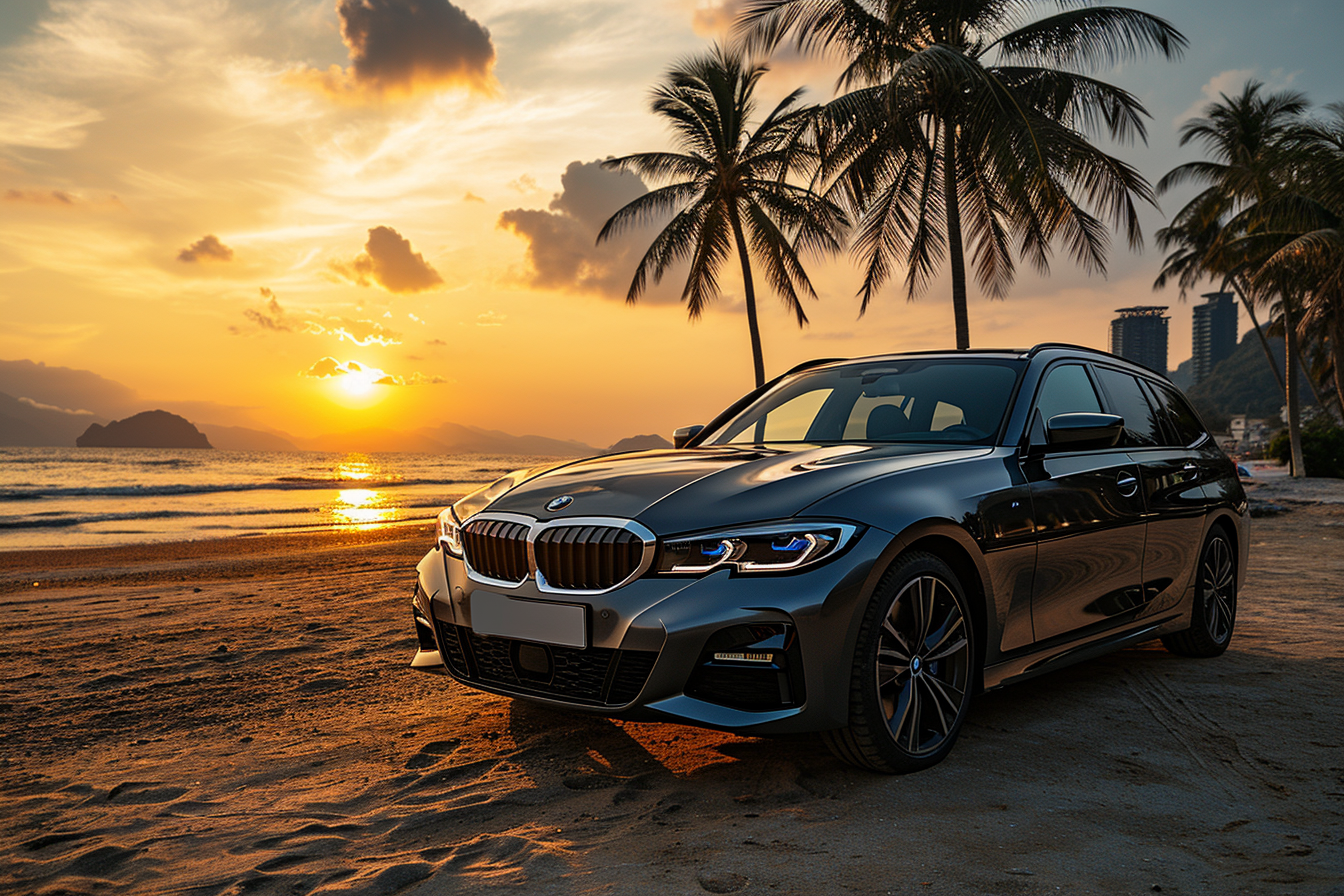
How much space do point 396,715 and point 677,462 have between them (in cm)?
186

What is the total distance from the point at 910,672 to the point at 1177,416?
10.6 feet

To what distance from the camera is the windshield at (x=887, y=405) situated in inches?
159

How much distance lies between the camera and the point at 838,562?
288 cm

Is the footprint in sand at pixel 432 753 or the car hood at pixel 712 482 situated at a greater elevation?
the car hood at pixel 712 482

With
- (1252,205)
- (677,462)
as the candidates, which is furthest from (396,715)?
(1252,205)

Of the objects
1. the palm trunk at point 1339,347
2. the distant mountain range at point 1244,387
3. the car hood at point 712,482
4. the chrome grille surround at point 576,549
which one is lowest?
the chrome grille surround at point 576,549

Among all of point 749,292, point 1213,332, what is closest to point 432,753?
point 749,292

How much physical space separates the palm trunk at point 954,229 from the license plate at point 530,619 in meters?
14.2

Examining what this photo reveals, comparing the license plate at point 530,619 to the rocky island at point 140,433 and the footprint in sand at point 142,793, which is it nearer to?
the footprint in sand at point 142,793

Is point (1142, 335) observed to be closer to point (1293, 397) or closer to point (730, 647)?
point (1293, 397)

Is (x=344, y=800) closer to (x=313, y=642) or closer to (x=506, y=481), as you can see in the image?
(x=506, y=481)

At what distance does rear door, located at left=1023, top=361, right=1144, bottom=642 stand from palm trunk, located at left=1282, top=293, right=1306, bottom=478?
30.1m

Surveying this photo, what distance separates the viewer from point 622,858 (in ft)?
8.43

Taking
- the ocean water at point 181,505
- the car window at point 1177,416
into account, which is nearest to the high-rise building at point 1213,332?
the ocean water at point 181,505
